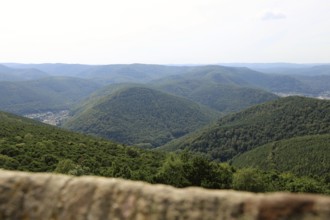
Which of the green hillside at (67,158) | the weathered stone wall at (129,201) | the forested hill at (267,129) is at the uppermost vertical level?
the weathered stone wall at (129,201)

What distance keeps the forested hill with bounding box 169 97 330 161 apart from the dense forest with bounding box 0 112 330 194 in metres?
69.3

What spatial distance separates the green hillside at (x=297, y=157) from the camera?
79.5m

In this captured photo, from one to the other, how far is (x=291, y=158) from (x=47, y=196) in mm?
88108

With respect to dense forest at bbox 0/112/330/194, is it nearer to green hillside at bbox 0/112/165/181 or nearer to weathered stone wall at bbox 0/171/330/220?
green hillside at bbox 0/112/165/181

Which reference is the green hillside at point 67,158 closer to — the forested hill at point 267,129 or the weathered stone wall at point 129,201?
the weathered stone wall at point 129,201

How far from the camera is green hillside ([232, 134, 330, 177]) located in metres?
79.5

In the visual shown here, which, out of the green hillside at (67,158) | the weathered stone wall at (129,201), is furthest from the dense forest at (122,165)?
the weathered stone wall at (129,201)

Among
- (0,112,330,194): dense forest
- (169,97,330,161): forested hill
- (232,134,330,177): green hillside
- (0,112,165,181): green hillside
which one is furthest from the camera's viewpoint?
(169,97,330,161): forested hill

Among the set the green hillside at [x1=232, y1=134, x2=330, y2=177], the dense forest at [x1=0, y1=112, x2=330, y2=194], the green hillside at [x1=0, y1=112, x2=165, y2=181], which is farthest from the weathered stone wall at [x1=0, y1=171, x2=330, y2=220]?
the green hillside at [x1=232, y1=134, x2=330, y2=177]

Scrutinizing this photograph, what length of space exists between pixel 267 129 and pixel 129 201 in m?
134

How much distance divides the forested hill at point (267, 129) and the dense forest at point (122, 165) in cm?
6932

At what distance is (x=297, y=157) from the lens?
86.4m

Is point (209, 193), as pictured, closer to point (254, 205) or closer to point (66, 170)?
point (254, 205)

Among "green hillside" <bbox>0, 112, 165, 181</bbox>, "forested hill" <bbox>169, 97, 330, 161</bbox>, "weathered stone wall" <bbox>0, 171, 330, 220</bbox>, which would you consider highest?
"weathered stone wall" <bbox>0, 171, 330, 220</bbox>
